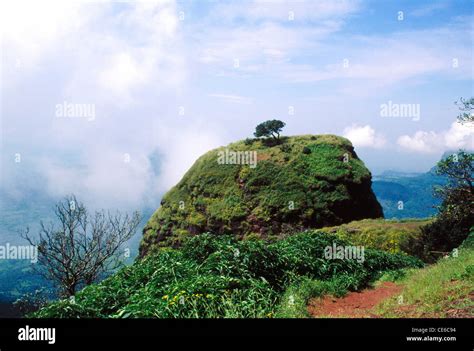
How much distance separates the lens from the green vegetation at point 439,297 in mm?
6922

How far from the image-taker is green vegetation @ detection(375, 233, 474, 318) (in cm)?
692

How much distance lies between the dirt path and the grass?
1.38ft

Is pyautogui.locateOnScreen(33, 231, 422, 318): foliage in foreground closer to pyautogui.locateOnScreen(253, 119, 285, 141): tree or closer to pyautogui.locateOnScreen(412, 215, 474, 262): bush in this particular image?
pyautogui.locateOnScreen(412, 215, 474, 262): bush

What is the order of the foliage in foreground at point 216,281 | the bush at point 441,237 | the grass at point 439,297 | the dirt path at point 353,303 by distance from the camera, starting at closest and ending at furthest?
the grass at point 439,297 < the foliage in foreground at point 216,281 < the dirt path at point 353,303 < the bush at point 441,237

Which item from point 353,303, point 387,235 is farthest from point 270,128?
point 353,303

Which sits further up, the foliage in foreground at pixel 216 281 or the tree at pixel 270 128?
the tree at pixel 270 128

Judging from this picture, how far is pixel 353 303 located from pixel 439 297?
2121 millimetres

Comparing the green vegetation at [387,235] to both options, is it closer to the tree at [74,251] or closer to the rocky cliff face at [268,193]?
the rocky cliff face at [268,193]

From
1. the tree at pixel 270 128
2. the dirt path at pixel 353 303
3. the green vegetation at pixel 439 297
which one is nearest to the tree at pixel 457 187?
the dirt path at pixel 353 303

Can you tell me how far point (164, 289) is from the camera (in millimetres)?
8211

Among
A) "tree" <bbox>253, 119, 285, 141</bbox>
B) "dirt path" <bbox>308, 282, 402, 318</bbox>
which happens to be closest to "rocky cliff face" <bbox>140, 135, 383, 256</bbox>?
"tree" <bbox>253, 119, 285, 141</bbox>

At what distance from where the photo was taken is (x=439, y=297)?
7492 mm

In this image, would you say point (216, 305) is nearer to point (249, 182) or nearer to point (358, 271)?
point (358, 271)

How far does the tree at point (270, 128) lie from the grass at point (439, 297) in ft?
136
